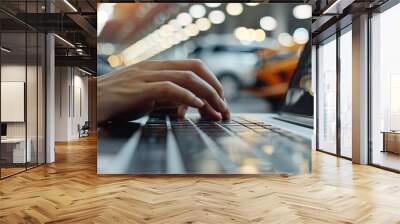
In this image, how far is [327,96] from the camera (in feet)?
34.7

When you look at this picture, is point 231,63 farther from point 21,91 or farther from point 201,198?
point 21,91

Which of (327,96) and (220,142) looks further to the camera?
(327,96)

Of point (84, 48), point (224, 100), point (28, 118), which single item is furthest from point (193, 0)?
point (84, 48)

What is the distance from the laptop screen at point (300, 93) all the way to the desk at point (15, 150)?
4768 millimetres

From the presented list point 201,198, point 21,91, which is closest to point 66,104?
point 21,91

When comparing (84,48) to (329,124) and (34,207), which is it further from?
(34,207)

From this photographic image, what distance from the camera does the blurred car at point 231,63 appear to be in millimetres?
6445

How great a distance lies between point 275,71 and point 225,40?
3.26 feet

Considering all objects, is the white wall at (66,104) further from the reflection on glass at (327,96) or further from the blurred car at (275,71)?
the blurred car at (275,71)

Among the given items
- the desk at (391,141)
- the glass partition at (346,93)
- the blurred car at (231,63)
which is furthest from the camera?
the glass partition at (346,93)

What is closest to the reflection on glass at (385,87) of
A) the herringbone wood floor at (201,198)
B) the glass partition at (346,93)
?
the herringbone wood floor at (201,198)

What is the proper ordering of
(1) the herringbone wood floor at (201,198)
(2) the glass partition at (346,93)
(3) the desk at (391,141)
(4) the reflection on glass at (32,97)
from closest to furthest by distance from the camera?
1. (1) the herringbone wood floor at (201,198)
2. (3) the desk at (391,141)
3. (4) the reflection on glass at (32,97)
4. (2) the glass partition at (346,93)

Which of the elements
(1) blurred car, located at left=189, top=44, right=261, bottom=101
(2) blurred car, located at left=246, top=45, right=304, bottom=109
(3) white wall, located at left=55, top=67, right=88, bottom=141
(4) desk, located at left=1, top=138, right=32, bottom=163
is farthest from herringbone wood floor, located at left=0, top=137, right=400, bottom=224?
(3) white wall, located at left=55, top=67, right=88, bottom=141

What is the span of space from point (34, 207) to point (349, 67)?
724 centimetres
